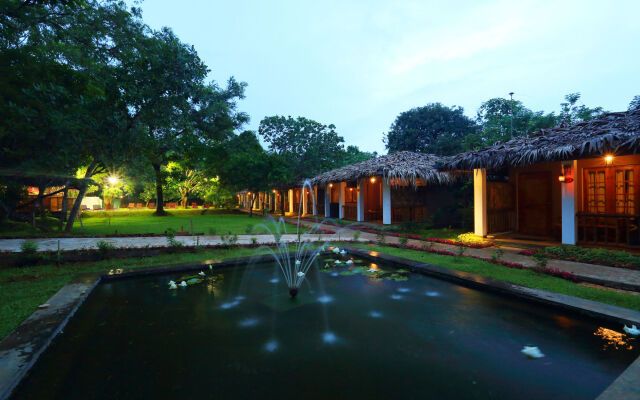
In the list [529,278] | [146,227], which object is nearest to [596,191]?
[529,278]

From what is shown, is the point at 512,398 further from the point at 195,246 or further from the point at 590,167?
the point at 590,167

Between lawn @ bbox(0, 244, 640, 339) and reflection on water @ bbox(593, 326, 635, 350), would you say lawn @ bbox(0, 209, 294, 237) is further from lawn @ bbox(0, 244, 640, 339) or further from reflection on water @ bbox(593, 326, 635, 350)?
reflection on water @ bbox(593, 326, 635, 350)

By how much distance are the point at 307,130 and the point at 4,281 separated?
26.0m

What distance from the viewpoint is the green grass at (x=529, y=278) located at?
397cm

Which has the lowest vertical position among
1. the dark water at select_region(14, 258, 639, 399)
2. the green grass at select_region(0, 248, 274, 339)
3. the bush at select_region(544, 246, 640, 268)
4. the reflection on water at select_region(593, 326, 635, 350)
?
the dark water at select_region(14, 258, 639, 399)

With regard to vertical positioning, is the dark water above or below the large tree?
below

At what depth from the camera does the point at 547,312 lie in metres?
3.76

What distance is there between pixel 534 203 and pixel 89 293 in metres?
12.5

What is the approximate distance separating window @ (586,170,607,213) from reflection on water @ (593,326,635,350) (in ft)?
24.0

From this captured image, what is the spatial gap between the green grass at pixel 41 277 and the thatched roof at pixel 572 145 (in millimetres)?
7022

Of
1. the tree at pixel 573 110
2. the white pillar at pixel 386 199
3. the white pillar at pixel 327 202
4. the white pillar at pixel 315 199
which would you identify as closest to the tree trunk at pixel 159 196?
the white pillar at pixel 315 199

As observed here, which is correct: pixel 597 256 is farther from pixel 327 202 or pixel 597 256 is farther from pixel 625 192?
pixel 327 202

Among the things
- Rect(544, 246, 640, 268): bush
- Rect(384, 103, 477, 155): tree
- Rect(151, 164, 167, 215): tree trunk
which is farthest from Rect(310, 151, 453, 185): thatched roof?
Rect(384, 103, 477, 155): tree

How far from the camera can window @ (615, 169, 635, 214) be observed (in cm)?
804
